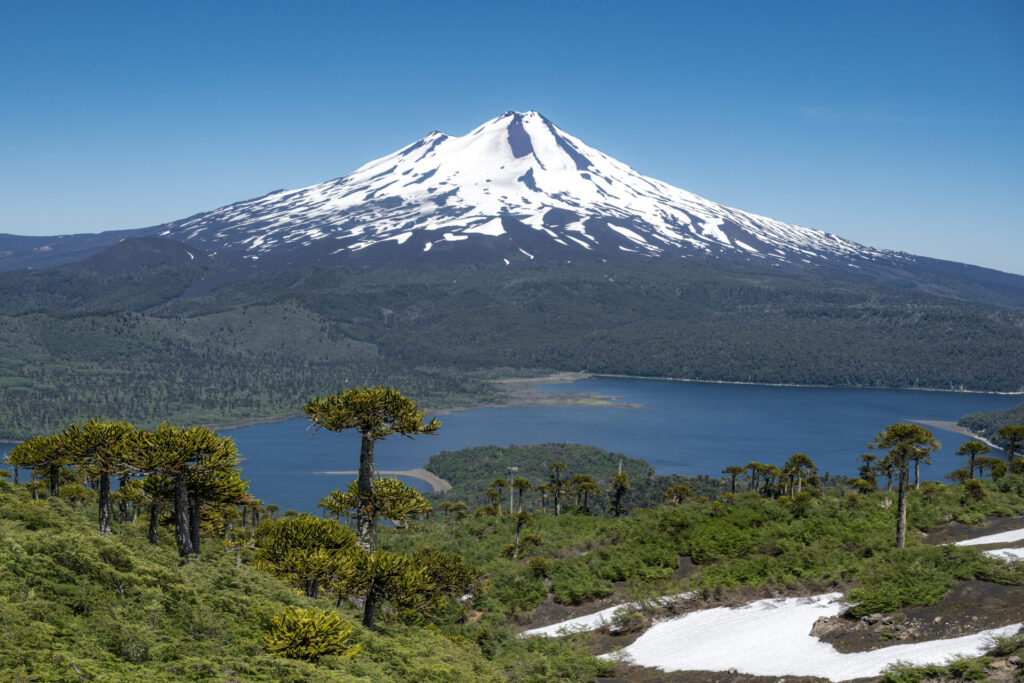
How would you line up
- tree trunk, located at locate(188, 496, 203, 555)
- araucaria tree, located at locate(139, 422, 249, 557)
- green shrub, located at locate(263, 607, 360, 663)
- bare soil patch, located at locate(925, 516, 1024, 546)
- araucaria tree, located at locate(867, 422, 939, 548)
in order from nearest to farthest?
green shrub, located at locate(263, 607, 360, 663), araucaria tree, located at locate(139, 422, 249, 557), tree trunk, located at locate(188, 496, 203, 555), araucaria tree, located at locate(867, 422, 939, 548), bare soil patch, located at locate(925, 516, 1024, 546)

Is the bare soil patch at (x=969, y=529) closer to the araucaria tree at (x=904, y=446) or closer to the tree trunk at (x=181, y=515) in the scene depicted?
the araucaria tree at (x=904, y=446)

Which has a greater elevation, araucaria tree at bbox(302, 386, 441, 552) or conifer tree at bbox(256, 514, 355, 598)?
araucaria tree at bbox(302, 386, 441, 552)

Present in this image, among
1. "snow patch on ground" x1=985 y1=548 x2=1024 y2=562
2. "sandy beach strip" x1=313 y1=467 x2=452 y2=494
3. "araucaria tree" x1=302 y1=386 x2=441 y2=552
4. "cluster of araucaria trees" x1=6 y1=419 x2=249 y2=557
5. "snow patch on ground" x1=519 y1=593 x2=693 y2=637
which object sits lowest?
"sandy beach strip" x1=313 y1=467 x2=452 y2=494

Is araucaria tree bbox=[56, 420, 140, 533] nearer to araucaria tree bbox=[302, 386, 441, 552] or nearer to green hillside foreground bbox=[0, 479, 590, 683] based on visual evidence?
green hillside foreground bbox=[0, 479, 590, 683]

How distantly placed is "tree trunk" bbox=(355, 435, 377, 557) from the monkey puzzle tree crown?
65cm

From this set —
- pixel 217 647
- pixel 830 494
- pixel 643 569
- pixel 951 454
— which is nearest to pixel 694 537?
pixel 643 569

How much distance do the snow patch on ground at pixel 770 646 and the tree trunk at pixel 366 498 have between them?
10.6 m

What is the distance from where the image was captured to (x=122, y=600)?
1952 cm

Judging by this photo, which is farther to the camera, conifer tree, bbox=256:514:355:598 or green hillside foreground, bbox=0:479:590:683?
conifer tree, bbox=256:514:355:598

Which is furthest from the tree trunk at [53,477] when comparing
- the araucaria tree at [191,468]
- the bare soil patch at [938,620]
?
the bare soil patch at [938,620]

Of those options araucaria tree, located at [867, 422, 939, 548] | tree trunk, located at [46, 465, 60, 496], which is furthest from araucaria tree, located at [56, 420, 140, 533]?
araucaria tree, located at [867, 422, 939, 548]

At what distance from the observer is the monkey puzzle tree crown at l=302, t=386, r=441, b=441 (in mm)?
29422

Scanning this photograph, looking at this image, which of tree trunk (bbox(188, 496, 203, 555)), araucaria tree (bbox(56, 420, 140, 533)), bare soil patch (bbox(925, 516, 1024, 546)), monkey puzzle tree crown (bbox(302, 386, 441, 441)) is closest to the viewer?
monkey puzzle tree crown (bbox(302, 386, 441, 441))

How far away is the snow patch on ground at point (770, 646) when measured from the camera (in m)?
20.7
